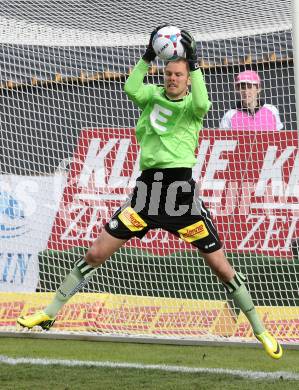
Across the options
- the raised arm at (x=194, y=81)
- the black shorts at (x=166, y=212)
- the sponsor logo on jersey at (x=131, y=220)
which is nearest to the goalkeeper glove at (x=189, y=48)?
the raised arm at (x=194, y=81)

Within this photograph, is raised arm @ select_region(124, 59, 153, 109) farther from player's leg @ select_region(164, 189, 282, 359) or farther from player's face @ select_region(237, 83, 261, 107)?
player's face @ select_region(237, 83, 261, 107)

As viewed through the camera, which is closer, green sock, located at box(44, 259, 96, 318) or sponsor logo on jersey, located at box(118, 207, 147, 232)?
sponsor logo on jersey, located at box(118, 207, 147, 232)

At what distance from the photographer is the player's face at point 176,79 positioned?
282 inches

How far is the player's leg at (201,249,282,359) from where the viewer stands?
7.32 meters

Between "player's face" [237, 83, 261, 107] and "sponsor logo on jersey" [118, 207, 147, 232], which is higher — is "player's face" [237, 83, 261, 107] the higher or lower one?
the higher one

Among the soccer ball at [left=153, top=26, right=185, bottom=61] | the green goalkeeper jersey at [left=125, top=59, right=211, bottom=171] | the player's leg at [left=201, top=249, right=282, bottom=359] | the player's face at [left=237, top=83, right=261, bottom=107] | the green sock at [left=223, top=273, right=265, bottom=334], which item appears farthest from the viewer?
the player's face at [left=237, top=83, right=261, bottom=107]

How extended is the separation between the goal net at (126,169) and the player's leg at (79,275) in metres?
2.10

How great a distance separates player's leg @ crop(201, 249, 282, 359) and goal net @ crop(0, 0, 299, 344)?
5.45ft

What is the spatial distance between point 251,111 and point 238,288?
263 cm

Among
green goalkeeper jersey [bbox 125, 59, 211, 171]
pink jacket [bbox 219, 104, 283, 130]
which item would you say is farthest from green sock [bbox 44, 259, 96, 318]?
pink jacket [bbox 219, 104, 283, 130]

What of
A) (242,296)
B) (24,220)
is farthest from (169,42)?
(24,220)

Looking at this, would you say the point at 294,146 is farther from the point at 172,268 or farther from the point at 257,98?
the point at 172,268

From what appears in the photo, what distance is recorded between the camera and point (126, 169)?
10.1 meters

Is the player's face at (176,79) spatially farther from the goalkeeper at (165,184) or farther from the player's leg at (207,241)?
the player's leg at (207,241)
